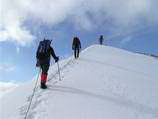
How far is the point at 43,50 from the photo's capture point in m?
10.6

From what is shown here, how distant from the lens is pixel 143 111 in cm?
844

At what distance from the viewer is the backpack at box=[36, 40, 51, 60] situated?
418 inches

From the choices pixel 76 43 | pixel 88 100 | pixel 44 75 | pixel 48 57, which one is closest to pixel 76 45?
pixel 76 43

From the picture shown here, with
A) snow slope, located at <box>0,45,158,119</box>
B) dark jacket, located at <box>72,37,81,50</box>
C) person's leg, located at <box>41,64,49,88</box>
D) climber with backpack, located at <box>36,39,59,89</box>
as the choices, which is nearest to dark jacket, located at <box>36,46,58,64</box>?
climber with backpack, located at <box>36,39,59,89</box>

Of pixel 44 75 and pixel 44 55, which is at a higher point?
pixel 44 55

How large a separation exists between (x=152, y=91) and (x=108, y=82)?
75.3 inches

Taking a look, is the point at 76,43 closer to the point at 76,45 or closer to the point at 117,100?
the point at 76,45

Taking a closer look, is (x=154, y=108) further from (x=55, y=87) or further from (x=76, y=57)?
(x=76, y=57)

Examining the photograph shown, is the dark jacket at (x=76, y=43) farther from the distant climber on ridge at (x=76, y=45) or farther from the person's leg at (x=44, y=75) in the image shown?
the person's leg at (x=44, y=75)

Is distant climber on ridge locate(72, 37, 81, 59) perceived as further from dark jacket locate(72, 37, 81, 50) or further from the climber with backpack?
the climber with backpack

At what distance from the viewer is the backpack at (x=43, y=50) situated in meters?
10.6

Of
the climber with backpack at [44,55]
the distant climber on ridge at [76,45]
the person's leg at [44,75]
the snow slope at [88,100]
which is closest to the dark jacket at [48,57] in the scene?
the climber with backpack at [44,55]

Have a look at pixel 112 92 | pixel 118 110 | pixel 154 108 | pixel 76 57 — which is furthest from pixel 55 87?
pixel 76 57

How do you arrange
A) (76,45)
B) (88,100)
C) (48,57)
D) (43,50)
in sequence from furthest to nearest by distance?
(76,45) < (48,57) < (43,50) < (88,100)
